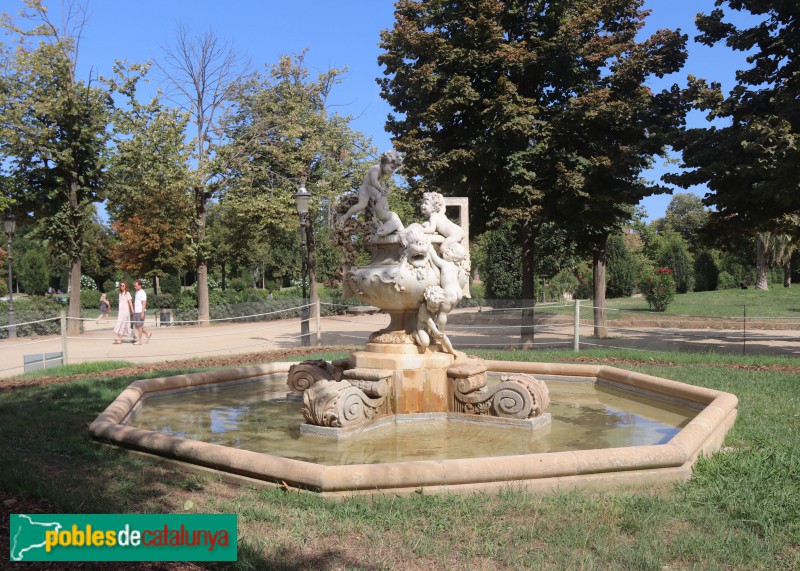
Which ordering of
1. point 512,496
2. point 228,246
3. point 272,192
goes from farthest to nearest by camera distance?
point 228,246, point 272,192, point 512,496

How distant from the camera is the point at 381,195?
750cm

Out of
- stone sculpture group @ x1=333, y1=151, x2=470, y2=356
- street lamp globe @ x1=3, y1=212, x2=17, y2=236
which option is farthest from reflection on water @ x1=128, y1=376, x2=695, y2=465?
street lamp globe @ x1=3, y1=212, x2=17, y2=236

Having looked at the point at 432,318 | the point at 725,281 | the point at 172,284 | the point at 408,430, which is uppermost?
the point at 172,284

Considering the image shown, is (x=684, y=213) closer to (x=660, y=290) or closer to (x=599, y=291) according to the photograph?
(x=660, y=290)

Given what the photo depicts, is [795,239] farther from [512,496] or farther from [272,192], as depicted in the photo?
[272,192]

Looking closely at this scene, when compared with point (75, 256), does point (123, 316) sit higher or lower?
lower

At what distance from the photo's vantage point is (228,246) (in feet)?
105

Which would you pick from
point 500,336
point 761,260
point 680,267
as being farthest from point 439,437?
point 761,260

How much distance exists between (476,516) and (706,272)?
133 ft

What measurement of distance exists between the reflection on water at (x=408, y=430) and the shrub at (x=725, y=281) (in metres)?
36.3

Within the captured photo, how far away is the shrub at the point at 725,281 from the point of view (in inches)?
1613

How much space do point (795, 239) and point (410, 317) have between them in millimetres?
13354

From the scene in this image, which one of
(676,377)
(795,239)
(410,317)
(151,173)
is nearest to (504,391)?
(410,317)

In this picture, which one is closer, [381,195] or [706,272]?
[381,195]
